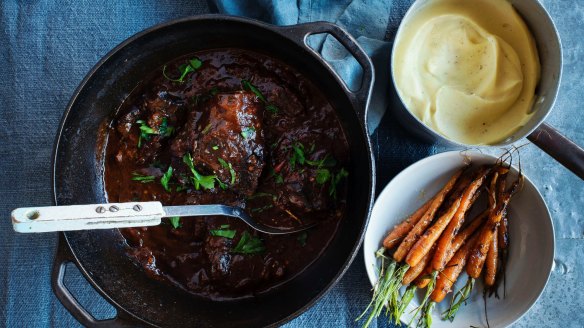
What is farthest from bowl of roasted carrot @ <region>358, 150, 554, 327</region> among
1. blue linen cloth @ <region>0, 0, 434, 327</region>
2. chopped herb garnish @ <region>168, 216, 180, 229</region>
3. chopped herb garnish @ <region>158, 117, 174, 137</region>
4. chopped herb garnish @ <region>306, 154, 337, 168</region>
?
chopped herb garnish @ <region>158, 117, 174, 137</region>

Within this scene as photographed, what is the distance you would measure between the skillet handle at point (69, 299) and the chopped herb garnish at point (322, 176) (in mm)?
1033

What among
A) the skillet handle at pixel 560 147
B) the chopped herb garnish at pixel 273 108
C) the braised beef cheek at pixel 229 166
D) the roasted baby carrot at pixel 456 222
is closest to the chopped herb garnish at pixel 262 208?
the braised beef cheek at pixel 229 166

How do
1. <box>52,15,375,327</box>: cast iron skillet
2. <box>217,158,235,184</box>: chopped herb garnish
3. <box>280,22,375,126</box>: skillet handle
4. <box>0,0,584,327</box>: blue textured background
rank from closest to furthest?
<box>280,22,375,126</box>: skillet handle → <box>52,15,375,327</box>: cast iron skillet → <box>217,158,235,184</box>: chopped herb garnish → <box>0,0,584,327</box>: blue textured background

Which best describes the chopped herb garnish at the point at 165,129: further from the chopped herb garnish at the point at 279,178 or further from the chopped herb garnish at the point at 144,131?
the chopped herb garnish at the point at 279,178

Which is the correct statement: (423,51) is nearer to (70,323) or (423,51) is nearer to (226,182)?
(226,182)

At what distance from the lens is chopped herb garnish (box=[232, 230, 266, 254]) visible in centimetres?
248

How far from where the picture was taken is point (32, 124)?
9.35ft

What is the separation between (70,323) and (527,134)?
2432mm

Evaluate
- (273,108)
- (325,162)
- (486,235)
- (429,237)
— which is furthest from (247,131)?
(486,235)

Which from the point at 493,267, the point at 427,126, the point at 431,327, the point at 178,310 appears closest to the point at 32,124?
the point at 178,310

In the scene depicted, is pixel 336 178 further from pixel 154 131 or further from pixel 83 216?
pixel 83 216

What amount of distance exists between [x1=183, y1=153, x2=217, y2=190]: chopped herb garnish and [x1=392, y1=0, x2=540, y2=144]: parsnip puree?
963 millimetres

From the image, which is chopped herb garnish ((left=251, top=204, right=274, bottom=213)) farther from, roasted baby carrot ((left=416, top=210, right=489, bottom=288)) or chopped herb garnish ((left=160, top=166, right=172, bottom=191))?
roasted baby carrot ((left=416, top=210, right=489, bottom=288))

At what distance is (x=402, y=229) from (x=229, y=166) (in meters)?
0.93
